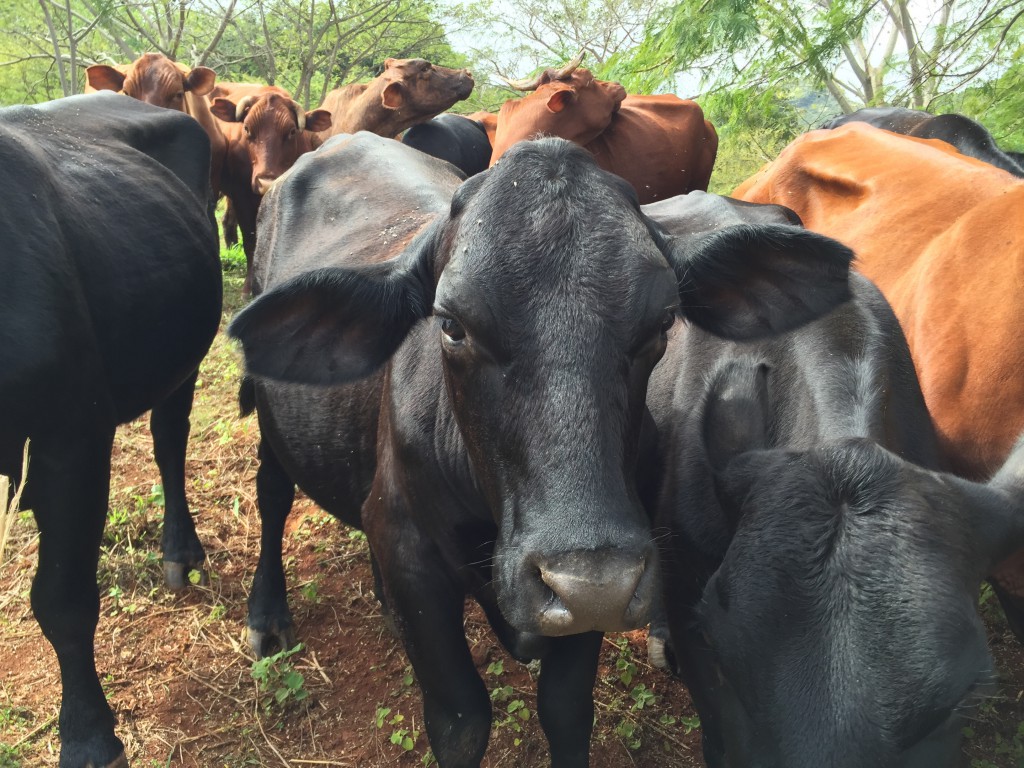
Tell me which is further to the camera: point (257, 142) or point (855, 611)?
point (257, 142)

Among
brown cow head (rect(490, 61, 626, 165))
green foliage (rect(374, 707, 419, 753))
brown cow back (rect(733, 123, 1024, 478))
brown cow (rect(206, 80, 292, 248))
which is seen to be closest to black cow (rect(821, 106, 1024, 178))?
brown cow back (rect(733, 123, 1024, 478))

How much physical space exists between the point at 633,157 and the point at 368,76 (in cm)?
1485

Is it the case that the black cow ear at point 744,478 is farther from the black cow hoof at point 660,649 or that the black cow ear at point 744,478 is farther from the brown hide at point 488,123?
the brown hide at point 488,123

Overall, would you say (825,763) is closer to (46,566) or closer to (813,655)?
(813,655)

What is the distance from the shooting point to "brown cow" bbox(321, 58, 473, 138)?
34.5 ft

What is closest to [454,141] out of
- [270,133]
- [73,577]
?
[270,133]

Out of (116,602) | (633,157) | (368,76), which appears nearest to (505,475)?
(116,602)

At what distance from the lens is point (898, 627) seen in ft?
5.26

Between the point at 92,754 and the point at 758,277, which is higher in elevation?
the point at 758,277

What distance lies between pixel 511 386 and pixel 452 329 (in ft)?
0.78

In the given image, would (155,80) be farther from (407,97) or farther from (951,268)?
(951,268)

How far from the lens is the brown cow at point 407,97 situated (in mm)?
10523

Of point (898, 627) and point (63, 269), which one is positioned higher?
point (898, 627)

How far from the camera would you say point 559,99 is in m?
7.91
